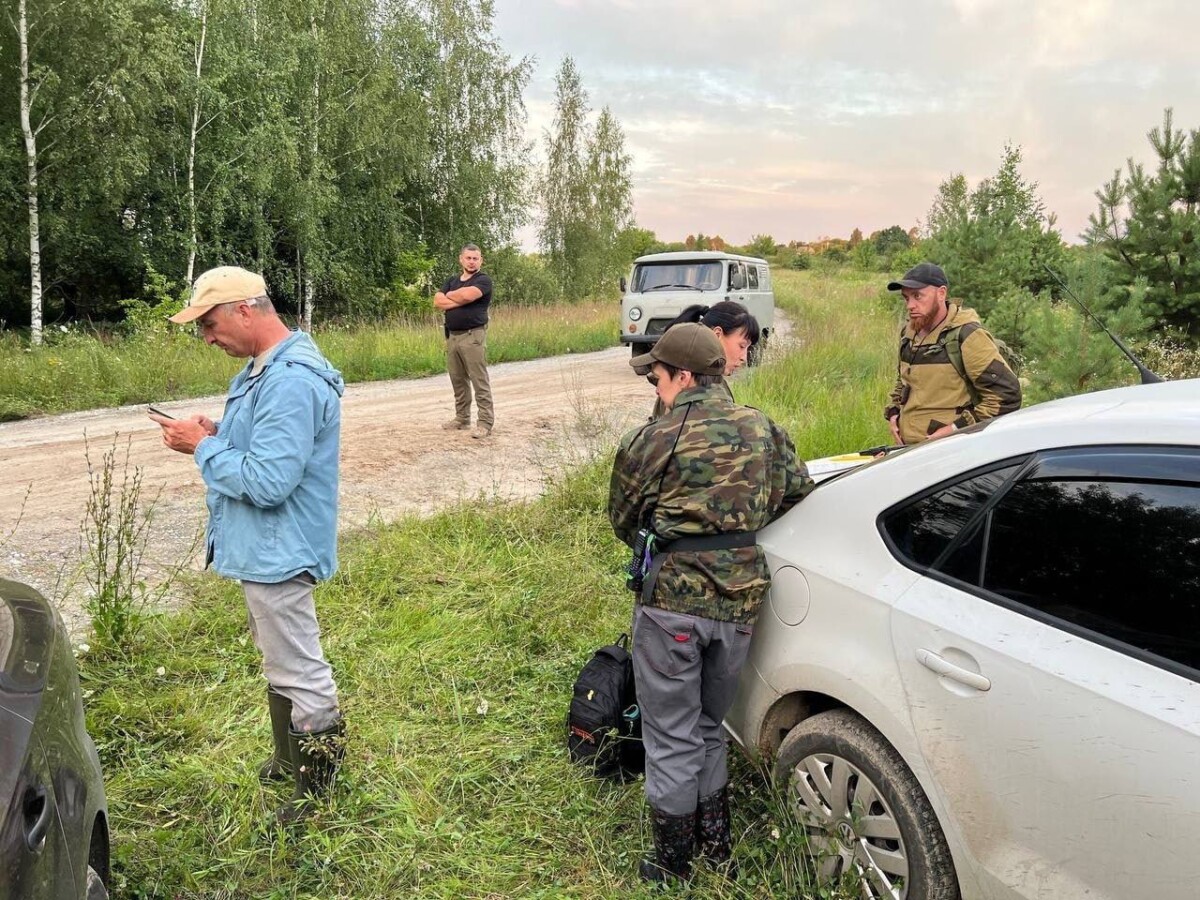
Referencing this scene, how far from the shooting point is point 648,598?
223 cm

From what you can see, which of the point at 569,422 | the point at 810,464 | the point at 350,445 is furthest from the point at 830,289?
the point at 810,464

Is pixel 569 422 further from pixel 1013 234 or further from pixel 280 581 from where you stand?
pixel 1013 234

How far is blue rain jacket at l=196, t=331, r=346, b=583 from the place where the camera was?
2.23 meters

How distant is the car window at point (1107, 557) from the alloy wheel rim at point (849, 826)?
0.68m

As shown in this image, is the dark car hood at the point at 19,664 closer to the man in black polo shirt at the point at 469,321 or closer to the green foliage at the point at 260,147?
the man in black polo shirt at the point at 469,321

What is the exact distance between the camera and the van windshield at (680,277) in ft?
43.5

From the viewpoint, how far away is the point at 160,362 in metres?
10.3

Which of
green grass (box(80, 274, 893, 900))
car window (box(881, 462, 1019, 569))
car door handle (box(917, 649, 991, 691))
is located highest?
car window (box(881, 462, 1019, 569))

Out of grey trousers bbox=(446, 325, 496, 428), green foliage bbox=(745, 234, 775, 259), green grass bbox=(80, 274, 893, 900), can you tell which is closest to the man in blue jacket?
green grass bbox=(80, 274, 893, 900)

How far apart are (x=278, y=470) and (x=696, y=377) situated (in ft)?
4.12

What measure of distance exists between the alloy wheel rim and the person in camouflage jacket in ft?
0.93

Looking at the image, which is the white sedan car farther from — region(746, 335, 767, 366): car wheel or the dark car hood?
region(746, 335, 767, 366): car wheel

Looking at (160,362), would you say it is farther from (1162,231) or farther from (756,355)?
(1162,231)

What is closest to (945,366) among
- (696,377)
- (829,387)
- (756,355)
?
(696,377)
